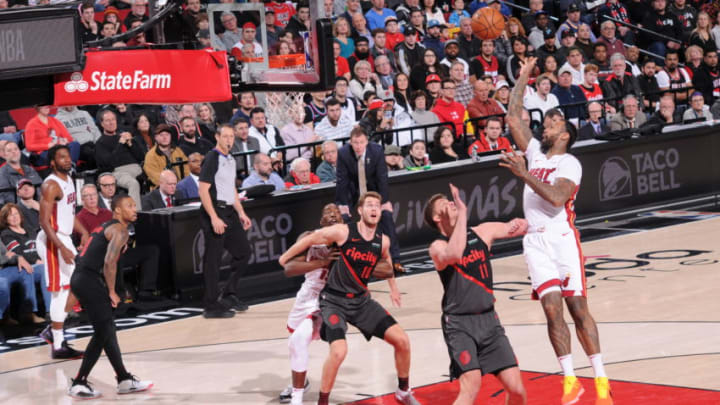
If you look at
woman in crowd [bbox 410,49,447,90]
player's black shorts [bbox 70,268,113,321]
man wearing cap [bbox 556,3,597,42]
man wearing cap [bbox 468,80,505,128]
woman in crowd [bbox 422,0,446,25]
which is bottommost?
player's black shorts [bbox 70,268,113,321]

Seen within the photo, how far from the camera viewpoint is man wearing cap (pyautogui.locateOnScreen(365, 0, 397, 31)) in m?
20.5

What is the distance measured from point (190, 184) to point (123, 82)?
487cm

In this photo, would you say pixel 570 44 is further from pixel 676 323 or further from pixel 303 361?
pixel 303 361

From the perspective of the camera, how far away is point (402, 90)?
1808 centimetres

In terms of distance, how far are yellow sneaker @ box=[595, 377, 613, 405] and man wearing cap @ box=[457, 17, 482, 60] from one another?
12962mm

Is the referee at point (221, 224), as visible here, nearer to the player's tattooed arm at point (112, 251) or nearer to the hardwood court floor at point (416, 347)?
the hardwood court floor at point (416, 347)

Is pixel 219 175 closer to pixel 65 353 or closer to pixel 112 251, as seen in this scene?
pixel 65 353

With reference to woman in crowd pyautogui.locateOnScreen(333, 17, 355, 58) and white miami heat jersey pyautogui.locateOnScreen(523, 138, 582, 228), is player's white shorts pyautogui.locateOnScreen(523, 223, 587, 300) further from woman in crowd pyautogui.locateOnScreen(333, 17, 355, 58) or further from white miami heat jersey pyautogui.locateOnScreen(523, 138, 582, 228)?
woman in crowd pyautogui.locateOnScreen(333, 17, 355, 58)

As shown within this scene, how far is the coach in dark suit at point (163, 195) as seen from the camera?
545 inches

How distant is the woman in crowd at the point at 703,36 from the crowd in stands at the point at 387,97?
0.09ft

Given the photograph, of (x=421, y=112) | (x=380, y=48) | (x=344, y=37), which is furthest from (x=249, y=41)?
(x=380, y=48)

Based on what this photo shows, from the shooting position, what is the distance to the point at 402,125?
56.6 feet

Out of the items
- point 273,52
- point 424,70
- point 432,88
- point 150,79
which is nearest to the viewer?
point 150,79

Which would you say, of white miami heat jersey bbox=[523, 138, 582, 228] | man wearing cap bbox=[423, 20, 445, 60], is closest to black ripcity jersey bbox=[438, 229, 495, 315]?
white miami heat jersey bbox=[523, 138, 582, 228]
